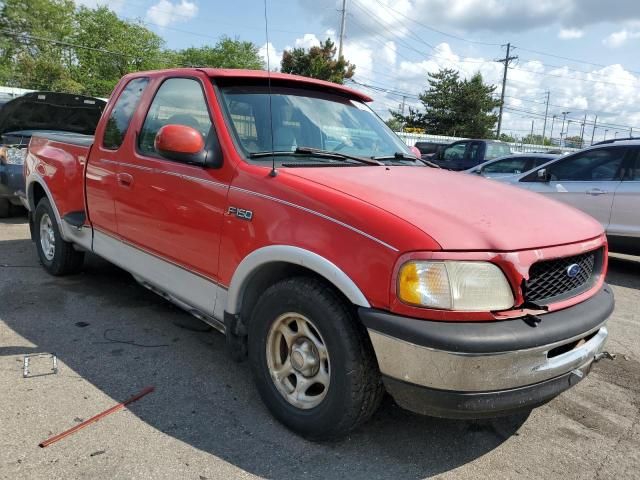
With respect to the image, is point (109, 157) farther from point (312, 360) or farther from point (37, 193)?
point (312, 360)

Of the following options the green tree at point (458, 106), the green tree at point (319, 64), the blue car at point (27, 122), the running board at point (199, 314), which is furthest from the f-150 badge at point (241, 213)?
the green tree at point (458, 106)

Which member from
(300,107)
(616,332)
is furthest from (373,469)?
(616,332)

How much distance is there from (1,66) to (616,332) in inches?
2448

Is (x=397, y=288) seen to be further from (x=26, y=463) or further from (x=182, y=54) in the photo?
(x=182, y=54)

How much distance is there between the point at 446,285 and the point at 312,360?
0.82m

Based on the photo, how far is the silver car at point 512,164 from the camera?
35.5 feet

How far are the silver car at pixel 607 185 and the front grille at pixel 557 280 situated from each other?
457cm

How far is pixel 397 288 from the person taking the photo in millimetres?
2197

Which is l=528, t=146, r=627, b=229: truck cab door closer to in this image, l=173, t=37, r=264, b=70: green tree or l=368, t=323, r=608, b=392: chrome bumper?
l=368, t=323, r=608, b=392: chrome bumper

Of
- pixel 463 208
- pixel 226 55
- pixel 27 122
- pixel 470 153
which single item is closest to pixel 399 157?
pixel 463 208

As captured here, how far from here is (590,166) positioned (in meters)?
7.25

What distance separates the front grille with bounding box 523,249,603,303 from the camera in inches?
92.9

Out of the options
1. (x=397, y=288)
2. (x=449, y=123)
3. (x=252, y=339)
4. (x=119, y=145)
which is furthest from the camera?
(x=449, y=123)

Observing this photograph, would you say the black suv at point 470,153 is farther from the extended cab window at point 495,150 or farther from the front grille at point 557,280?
the front grille at point 557,280
